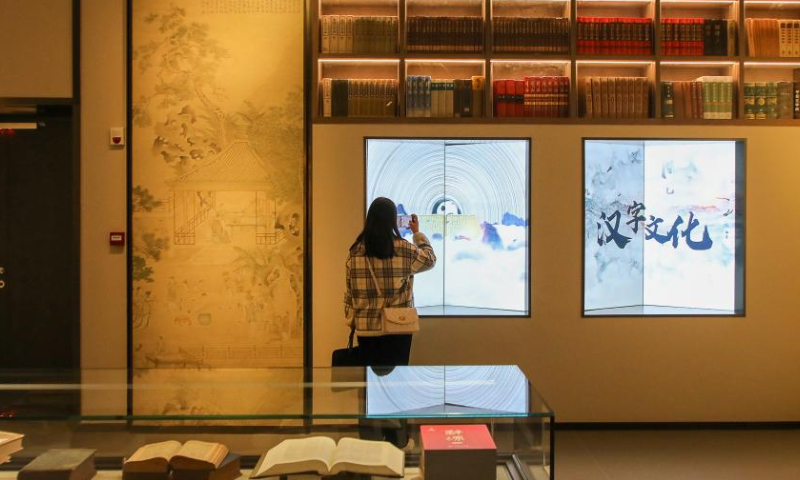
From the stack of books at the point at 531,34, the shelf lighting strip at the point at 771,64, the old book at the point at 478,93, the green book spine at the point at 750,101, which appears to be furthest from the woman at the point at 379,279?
the shelf lighting strip at the point at 771,64

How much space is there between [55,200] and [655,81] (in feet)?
14.7

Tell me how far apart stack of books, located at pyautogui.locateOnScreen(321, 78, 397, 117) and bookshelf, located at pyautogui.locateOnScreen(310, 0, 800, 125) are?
5 centimetres

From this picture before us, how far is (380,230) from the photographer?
3.80 metres

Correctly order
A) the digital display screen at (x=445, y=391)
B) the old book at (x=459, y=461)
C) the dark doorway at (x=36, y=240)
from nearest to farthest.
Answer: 1. the old book at (x=459, y=461)
2. the digital display screen at (x=445, y=391)
3. the dark doorway at (x=36, y=240)

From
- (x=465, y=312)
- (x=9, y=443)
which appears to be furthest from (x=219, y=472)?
(x=465, y=312)

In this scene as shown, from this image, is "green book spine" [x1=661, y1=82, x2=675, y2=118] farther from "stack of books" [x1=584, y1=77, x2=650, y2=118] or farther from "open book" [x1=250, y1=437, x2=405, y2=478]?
"open book" [x1=250, y1=437, x2=405, y2=478]

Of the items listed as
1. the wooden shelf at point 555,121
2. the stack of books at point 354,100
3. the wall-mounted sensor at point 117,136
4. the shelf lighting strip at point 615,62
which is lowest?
the wall-mounted sensor at point 117,136

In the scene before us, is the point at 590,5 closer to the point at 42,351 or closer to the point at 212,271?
the point at 212,271

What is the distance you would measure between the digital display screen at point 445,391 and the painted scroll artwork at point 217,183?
8.63 feet

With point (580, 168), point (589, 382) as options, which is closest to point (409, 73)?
point (580, 168)

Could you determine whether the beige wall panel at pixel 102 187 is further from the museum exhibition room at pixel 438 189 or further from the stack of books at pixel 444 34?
the stack of books at pixel 444 34

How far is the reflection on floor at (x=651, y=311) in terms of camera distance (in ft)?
15.7

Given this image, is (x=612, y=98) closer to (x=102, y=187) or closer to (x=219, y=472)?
(x=102, y=187)

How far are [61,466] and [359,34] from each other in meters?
3.62
